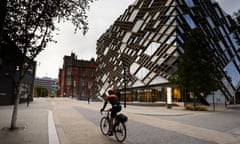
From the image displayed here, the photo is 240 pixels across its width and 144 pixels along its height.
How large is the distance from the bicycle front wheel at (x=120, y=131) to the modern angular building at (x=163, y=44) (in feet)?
74.5

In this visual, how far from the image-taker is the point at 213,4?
45.4 meters

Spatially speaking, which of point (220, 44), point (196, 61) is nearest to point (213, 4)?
point (220, 44)

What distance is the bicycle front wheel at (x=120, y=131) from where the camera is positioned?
619cm

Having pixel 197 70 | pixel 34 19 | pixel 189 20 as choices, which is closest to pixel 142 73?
pixel 189 20

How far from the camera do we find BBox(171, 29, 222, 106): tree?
22.1 metres

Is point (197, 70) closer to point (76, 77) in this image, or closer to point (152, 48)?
point (152, 48)

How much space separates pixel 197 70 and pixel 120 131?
1960cm

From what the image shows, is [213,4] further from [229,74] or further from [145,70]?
[145,70]

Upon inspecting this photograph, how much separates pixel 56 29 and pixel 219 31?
48.3 metres

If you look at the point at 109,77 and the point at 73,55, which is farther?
the point at 73,55

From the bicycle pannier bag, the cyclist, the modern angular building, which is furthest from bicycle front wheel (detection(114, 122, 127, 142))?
the modern angular building

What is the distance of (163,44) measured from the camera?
3697 cm

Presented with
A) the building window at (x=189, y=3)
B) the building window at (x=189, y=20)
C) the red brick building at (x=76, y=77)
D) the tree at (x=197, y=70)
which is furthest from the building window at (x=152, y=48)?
the red brick building at (x=76, y=77)

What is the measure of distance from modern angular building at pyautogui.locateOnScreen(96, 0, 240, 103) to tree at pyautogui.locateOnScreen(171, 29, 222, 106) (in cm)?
838
